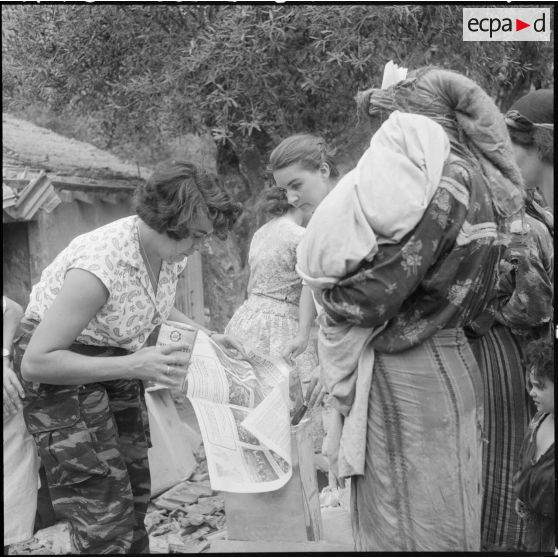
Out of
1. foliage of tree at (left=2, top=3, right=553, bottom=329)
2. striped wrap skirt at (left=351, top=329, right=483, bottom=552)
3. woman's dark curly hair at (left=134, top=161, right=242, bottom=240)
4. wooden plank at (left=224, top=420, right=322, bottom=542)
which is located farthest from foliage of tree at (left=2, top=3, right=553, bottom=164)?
striped wrap skirt at (left=351, top=329, right=483, bottom=552)

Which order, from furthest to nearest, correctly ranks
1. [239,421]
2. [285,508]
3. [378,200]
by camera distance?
[285,508], [239,421], [378,200]

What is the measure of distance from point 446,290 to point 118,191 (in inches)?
214

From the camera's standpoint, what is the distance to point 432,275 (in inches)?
72.7

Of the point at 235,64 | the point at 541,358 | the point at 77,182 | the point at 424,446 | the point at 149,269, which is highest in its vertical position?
the point at 235,64

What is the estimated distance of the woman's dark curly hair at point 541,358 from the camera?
7.97ft

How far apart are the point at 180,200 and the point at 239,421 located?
2.60ft

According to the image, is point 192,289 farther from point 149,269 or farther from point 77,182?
point 149,269

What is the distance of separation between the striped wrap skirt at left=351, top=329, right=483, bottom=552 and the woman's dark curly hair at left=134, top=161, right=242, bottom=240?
0.84m

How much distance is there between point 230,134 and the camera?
5934mm

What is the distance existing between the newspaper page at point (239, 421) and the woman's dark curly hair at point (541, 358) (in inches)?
35.0

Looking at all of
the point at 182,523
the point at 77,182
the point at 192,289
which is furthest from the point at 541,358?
the point at 192,289

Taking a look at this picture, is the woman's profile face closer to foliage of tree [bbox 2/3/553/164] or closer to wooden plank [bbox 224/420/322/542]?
wooden plank [bbox 224/420/322/542]

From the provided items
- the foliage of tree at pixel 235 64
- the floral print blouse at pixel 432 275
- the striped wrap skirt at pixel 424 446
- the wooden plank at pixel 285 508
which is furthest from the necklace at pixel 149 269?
the foliage of tree at pixel 235 64

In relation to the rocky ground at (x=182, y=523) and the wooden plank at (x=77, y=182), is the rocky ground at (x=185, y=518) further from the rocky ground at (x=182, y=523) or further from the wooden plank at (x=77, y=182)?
the wooden plank at (x=77, y=182)
